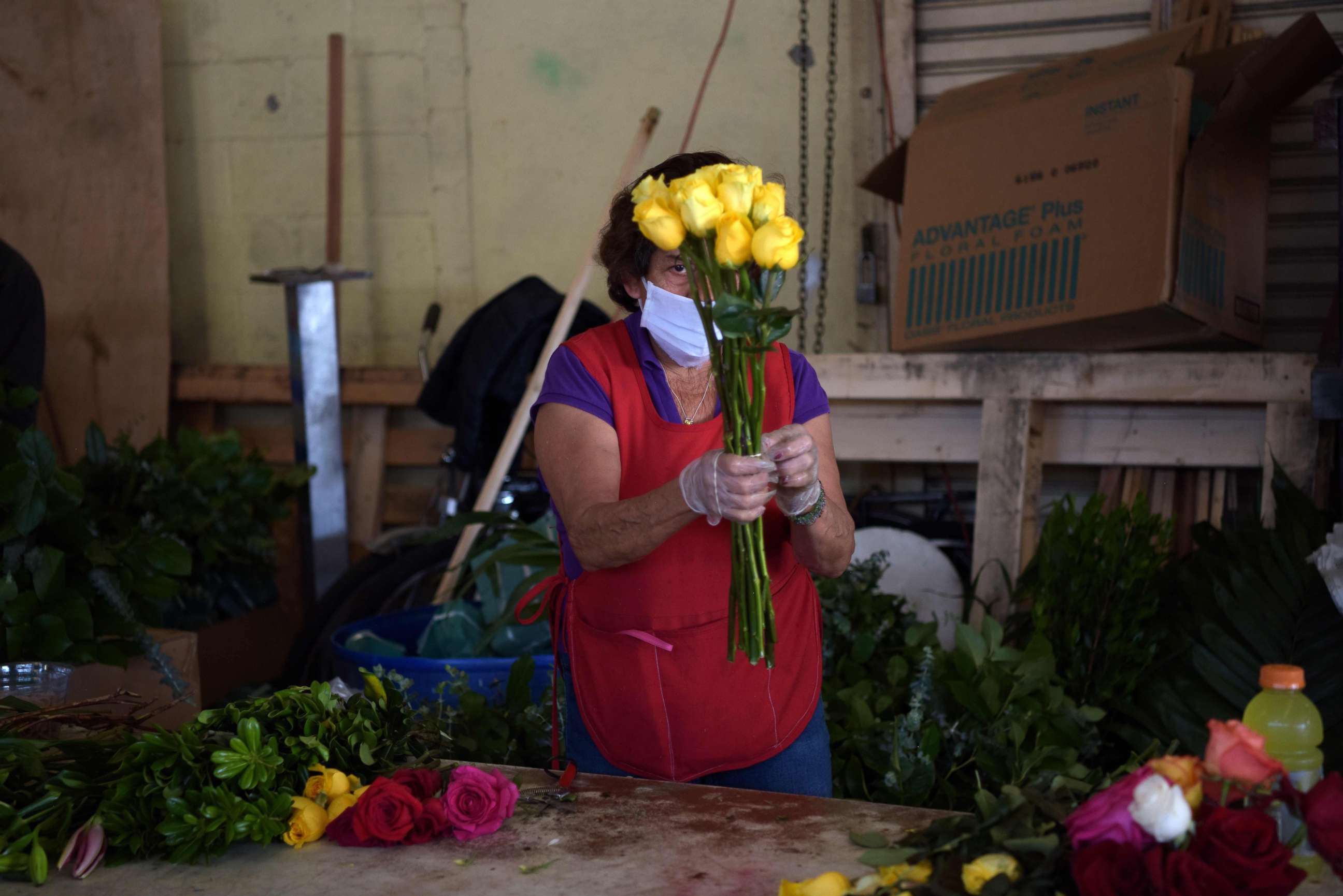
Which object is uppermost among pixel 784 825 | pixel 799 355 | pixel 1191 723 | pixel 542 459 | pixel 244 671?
pixel 799 355

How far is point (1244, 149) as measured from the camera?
9.23 ft

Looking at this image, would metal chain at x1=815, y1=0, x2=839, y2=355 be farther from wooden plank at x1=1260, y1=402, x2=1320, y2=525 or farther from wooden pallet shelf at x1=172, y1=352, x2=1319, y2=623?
wooden plank at x1=1260, y1=402, x2=1320, y2=525

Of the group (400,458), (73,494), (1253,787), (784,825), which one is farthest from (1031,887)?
(400,458)

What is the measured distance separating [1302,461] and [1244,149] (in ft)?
2.47

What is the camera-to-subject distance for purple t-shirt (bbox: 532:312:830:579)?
63.2 inches

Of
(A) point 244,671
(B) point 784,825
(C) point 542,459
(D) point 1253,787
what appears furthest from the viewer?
(A) point 244,671

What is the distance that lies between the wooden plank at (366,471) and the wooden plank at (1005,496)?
7.11ft

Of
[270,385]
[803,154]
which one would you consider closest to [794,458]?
[803,154]

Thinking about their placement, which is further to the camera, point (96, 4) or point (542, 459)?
point (96, 4)

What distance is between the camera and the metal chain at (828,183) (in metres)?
3.51

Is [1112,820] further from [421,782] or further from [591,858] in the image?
[421,782]

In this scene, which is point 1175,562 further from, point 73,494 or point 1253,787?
point 73,494

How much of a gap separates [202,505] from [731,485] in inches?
95.8

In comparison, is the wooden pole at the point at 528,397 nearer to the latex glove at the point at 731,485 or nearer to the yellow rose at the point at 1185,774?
the latex glove at the point at 731,485
